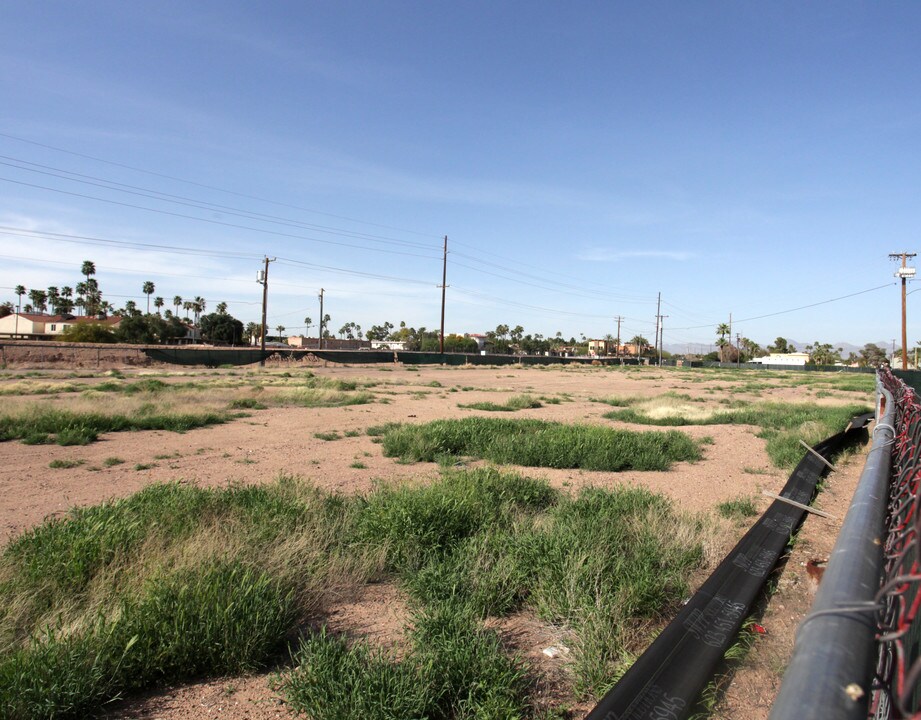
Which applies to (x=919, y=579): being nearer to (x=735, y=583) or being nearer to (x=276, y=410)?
(x=735, y=583)

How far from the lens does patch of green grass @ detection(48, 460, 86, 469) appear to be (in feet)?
35.3

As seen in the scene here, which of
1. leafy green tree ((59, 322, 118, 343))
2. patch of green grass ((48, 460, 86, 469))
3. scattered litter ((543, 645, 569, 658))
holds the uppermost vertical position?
leafy green tree ((59, 322, 118, 343))

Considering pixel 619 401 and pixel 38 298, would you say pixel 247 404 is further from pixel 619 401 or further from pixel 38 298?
pixel 38 298

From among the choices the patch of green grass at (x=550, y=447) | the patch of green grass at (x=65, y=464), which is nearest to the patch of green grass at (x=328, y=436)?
the patch of green grass at (x=550, y=447)

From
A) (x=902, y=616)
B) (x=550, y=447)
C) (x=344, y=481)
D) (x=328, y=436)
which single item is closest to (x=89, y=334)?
(x=328, y=436)

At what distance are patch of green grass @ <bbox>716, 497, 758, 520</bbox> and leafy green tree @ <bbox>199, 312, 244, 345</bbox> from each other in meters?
133

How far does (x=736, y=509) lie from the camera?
27.0ft

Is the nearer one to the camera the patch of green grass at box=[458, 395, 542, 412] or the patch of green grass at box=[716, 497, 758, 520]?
the patch of green grass at box=[716, 497, 758, 520]

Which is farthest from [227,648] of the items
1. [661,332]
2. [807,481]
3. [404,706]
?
[661,332]

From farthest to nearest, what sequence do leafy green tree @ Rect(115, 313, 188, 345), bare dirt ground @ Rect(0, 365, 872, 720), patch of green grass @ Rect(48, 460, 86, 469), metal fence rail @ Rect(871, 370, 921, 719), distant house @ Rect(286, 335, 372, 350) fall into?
1. distant house @ Rect(286, 335, 372, 350)
2. leafy green tree @ Rect(115, 313, 188, 345)
3. patch of green grass @ Rect(48, 460, 86, 469)
4. bare dirt ground @ Rect(0, 365, 872, 720)
5. metal fence rail @ Rect(871, 370, 921, 719)

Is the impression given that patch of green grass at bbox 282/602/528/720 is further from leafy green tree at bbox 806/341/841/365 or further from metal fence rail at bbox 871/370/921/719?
leafy green tree at bbox 806/341/841/365

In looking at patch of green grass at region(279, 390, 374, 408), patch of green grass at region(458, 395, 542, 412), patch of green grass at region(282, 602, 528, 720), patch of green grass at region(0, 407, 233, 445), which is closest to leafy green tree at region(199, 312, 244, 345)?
patch of green grass at region(279, 390, 374, 408)

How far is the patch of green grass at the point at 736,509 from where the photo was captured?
8.02 meters

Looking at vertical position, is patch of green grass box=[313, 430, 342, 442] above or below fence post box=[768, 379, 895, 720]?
below
